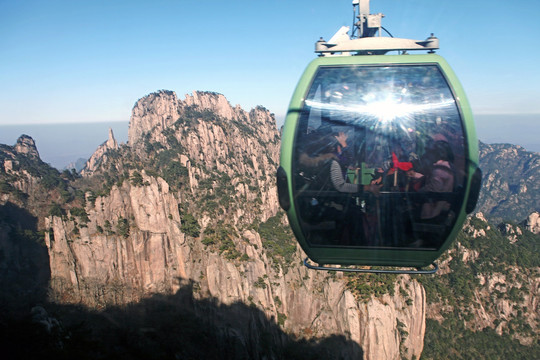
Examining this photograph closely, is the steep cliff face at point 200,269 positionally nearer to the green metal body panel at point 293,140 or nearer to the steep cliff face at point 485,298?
the steep cliff face at point 485,298

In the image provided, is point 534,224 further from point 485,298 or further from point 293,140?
point 293,140

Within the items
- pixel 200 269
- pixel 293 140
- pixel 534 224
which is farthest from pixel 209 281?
pixel 534 224

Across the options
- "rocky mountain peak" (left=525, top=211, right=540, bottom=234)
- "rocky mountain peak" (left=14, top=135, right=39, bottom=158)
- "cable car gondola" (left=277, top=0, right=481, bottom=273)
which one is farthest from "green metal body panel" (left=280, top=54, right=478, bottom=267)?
"rocky mountain peak" (left=525, top=211, right=540, bottom=234)

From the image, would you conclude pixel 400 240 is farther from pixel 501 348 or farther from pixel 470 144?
pixel 501 348

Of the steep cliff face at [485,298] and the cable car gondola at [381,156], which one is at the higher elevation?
the cable car gondola at [381,156]

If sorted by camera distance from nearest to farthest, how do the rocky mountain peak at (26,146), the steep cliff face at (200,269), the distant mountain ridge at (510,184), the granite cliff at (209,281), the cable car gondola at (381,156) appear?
1. the cable car gondola at (381,156)
2. the granite cliff at (209,281)
3. the steep cliff face at (200,269)
4. the rocky mountain peak at (26,146)
5. the distant mountain ridge at (510,184)

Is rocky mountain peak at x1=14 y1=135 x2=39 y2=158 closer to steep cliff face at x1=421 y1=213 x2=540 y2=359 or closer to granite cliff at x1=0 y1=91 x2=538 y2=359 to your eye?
granite cliff at x1=0 y1=91 x2=538 y2=359

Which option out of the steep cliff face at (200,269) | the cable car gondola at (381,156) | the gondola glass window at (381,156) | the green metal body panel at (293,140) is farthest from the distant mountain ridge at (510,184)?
the gondola glass window at (381,156)
